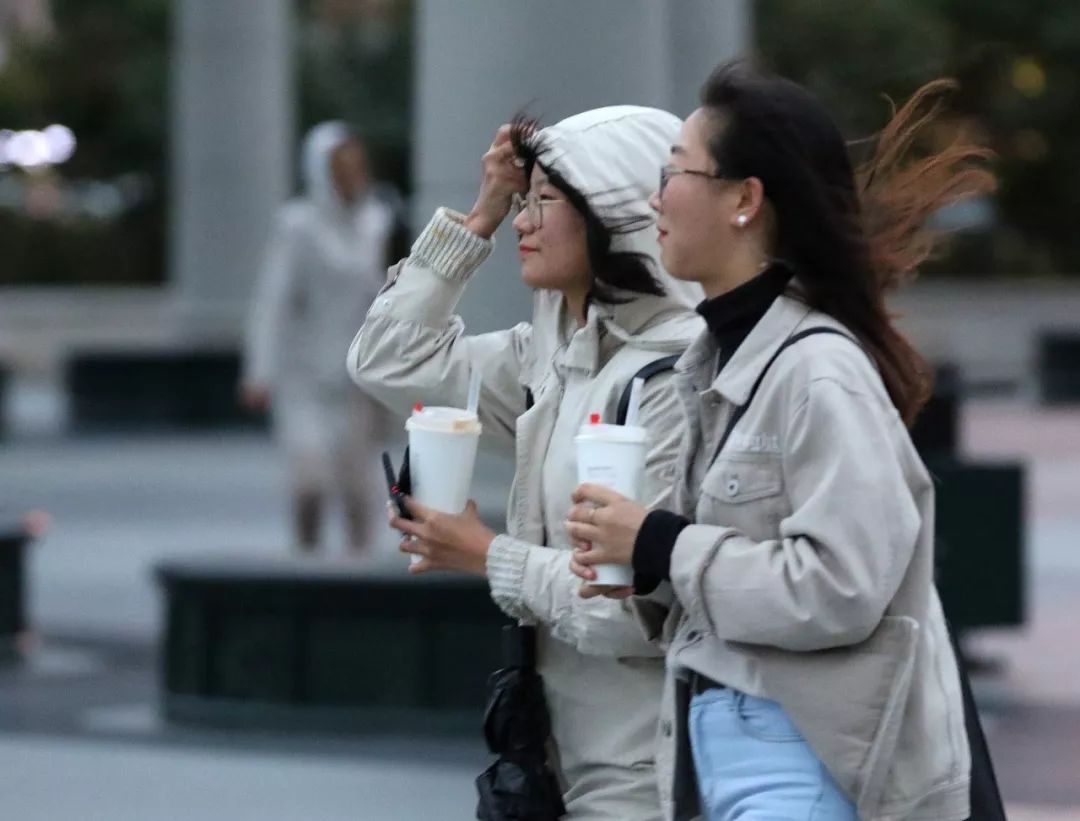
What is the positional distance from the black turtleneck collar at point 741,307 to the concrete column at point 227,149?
18907 mm

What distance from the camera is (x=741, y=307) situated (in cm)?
300

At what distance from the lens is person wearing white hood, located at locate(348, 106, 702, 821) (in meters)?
3.27

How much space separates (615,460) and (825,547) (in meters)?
0.32

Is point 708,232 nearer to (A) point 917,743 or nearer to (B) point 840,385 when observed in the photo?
(B) point 840,385

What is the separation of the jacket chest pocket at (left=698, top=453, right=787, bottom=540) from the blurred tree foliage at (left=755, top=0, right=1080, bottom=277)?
1093 inches

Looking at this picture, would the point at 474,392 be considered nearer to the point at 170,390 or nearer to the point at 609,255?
the point at 609,255

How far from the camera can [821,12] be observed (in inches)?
1234

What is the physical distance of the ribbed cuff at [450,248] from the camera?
3.64 metres

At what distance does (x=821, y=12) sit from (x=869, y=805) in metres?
29.4

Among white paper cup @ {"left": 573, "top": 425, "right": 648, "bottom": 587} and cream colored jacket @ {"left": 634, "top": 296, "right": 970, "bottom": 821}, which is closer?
cream colored jacket @ {"left": 634, "top": 296, "right": 970, "bottom": 821}

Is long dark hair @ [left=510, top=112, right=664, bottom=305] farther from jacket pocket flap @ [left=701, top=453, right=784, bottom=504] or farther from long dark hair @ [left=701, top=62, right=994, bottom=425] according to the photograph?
jacket pocket flap @ [left=701, top=453, right=784, bottom=504]

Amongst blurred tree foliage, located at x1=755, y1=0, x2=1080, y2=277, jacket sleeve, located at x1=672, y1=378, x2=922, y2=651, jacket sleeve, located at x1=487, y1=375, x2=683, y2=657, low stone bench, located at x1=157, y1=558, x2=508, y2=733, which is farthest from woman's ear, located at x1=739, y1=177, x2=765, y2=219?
blurred tree foliage, located at x1=755, y1=0, x2=1080, y2=277

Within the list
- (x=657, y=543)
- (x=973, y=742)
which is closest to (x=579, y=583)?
(x=657, y=543)

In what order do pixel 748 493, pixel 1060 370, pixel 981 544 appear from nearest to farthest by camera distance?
pixel 748 493, pixel 981 544, pixel 1060 370
